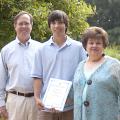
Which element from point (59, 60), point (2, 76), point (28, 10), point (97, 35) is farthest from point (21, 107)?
point (28, 10)

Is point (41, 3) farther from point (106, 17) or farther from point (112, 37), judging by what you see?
point (106, 17)

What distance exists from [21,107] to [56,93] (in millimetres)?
722

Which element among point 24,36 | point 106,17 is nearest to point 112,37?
point 106,17

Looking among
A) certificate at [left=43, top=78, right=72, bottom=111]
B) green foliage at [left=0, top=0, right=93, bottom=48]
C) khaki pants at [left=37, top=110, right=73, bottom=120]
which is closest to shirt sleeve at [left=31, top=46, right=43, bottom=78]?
certificate at [left=43, top=78, right=72, bottom=111]

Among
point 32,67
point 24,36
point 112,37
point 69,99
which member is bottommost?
point 112,37

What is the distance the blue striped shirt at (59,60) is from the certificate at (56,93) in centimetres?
8

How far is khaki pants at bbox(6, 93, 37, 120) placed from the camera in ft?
16.4

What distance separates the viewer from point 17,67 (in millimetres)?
4945

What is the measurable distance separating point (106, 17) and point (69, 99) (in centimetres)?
3856

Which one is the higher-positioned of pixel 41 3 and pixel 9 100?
pixel 41 3

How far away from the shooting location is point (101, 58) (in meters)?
4.22

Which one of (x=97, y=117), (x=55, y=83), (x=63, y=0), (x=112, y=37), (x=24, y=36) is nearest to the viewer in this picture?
(x=97, y=117)

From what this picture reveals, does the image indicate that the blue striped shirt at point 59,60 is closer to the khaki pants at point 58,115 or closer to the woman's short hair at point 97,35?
the khaki pants at point 58,115

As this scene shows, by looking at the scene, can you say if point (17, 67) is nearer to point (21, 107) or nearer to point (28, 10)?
point (21, 107)
